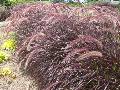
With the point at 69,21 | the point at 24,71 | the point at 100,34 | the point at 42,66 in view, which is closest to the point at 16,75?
the point at 24,71

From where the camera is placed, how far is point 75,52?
4.64 m

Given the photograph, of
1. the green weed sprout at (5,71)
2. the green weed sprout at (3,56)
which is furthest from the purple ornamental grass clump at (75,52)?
the green weed sprout at (3,56)

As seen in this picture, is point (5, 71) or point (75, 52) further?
point (5, 71)

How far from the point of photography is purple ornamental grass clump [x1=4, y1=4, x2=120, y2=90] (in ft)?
A: 14.9

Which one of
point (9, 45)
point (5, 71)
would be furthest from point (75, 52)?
point (9, 45)

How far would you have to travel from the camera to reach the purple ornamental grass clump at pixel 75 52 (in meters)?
4.55

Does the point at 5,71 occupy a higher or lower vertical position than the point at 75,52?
lower

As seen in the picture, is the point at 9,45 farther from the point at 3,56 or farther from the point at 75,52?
the point at 75,52

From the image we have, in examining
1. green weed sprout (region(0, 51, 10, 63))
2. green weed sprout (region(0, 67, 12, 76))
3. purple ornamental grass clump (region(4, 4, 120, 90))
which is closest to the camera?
purple ornamental grass clump (region(4, 4, 120, 90))

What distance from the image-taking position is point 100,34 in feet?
17.1

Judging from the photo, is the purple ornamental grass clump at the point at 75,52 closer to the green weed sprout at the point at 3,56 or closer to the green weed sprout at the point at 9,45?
the green weed sprout at the point at 3,56

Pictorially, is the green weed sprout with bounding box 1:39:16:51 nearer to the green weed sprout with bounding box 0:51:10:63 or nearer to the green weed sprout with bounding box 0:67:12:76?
the green weed sprout with bounding box 0:51:10:63

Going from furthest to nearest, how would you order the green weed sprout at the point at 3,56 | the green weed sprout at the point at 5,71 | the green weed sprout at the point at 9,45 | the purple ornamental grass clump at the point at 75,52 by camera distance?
the green weed sprout at the point at 9,45
the green weed sprout at the point at 3,56
the green weed sprout at the point at 5,71
the purple ornamental grass clump at the point at 75,52

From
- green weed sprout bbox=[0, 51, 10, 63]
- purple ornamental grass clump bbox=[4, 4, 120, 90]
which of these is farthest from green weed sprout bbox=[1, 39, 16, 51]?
purple ornamental grass clump bbox=[4, 4, 120, 90]
